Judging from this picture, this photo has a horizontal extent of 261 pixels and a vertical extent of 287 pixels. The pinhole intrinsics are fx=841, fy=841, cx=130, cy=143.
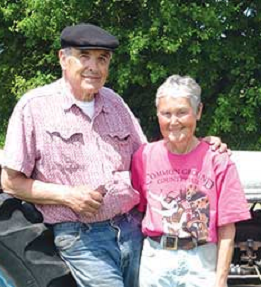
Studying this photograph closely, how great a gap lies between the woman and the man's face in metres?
0.30

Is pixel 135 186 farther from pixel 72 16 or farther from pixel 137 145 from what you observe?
pixel 72 16

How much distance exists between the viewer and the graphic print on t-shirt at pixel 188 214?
3.52 metres

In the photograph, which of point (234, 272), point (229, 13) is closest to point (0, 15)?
point (229, 13)

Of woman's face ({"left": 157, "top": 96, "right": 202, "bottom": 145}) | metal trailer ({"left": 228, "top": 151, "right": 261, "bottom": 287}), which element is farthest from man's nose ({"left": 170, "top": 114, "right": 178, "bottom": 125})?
metal trailer ({"left": 228, "top": 151, "right": 261, "bottom": 287})

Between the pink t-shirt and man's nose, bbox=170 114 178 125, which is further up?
man's nose, bbox=170 114 178 125

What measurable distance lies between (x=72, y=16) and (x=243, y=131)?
3.99 metres

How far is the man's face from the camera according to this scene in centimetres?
366

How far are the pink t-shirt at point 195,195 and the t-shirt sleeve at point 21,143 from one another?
0.53 metres

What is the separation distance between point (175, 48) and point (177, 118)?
11.7 meters

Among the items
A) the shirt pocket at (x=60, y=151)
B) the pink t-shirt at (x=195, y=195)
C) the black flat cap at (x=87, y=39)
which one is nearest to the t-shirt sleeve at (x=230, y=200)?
the pink t-shirt at (x=195, y=195)

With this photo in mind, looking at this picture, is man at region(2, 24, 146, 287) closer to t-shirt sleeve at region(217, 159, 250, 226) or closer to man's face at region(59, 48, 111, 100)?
man's face at region(59, 48, 111, 100)

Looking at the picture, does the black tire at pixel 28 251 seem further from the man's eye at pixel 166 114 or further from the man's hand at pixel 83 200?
the man's eye at pixel 166 114

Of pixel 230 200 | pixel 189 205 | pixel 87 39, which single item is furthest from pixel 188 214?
pixel 87 39

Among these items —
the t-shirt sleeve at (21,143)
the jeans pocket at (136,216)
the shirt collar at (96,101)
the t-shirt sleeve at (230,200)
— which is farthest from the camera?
the jeans pocket at (136,216)
